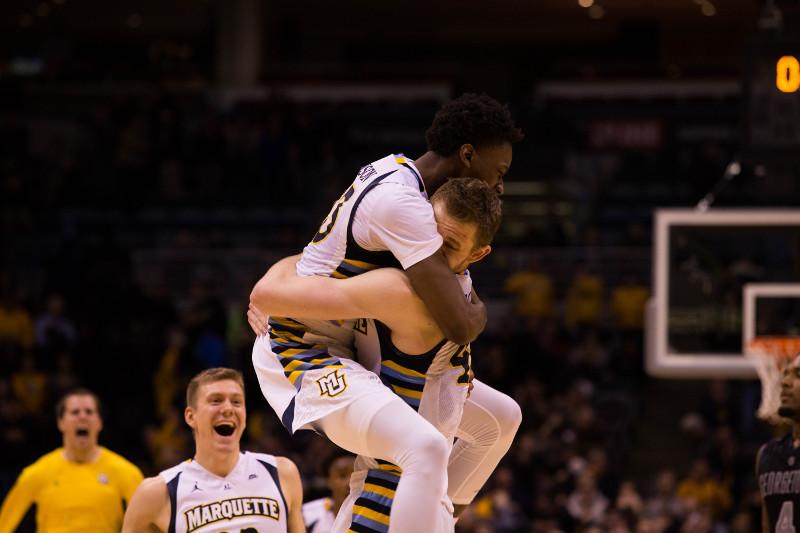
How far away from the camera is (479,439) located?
5605 millimetres

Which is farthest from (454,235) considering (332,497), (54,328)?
(54,328)

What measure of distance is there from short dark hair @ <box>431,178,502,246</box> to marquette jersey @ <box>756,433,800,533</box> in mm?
2658

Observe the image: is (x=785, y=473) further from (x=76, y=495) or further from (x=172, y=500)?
(x=76, y=495)

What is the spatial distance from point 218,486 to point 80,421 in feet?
7.09

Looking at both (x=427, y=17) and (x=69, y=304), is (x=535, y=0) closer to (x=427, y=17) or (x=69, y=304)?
(x=427, y=17)

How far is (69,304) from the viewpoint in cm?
1739

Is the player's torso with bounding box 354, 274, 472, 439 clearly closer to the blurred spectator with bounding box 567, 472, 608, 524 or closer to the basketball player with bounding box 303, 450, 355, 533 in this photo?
the basketball player with bounding box 303, 450, 355, 533

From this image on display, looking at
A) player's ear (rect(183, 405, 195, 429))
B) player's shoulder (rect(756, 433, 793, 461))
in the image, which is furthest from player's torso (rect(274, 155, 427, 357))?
player's shoulder (rect(756, 433, 793, 461))

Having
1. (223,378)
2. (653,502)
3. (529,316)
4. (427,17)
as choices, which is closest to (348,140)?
(529,316)

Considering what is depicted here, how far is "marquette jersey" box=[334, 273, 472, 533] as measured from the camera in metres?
5.02

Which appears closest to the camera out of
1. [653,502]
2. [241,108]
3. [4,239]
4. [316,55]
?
[653,502]

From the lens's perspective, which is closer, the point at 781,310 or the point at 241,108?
the point at 781,310

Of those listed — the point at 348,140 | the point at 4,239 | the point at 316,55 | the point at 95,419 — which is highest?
the point at 316,55

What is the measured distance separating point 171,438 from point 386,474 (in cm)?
1052
